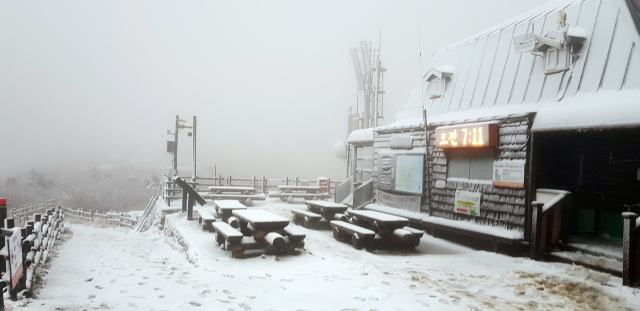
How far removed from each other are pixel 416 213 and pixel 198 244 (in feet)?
20.7

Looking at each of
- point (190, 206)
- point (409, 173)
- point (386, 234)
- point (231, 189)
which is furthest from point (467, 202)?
point (231, 189)

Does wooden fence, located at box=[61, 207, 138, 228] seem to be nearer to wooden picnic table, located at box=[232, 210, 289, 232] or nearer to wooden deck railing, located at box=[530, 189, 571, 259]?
wooden picnic table, located at box=[232, 210, 289, 232]

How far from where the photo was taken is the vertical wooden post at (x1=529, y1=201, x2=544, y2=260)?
765cm

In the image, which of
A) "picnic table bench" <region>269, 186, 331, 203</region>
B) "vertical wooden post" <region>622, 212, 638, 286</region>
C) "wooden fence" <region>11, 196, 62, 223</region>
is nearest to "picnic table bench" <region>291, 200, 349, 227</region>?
"vertical wooden post" <region>622, 212, 638, 286</region>

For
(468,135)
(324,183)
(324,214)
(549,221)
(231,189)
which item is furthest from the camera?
(324,183)

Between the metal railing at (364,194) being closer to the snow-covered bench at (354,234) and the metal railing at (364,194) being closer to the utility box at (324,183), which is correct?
the snow-covered bench at (354,234)

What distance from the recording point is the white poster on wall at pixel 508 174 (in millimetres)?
8312

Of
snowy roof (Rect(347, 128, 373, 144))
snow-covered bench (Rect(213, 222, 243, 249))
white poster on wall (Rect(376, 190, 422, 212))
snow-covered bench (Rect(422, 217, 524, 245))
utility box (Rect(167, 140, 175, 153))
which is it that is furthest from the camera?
utility box (Rect(167, 140, 175, 153))

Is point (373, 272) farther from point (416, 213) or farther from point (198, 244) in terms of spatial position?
point (416, 213)

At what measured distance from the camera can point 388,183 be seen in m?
12.7

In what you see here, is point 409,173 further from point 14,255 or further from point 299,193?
point 14,255

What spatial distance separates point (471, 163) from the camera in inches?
382

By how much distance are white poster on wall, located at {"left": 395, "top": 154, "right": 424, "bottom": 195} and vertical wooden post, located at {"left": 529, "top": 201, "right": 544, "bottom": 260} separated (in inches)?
147

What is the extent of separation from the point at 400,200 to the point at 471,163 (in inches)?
119
